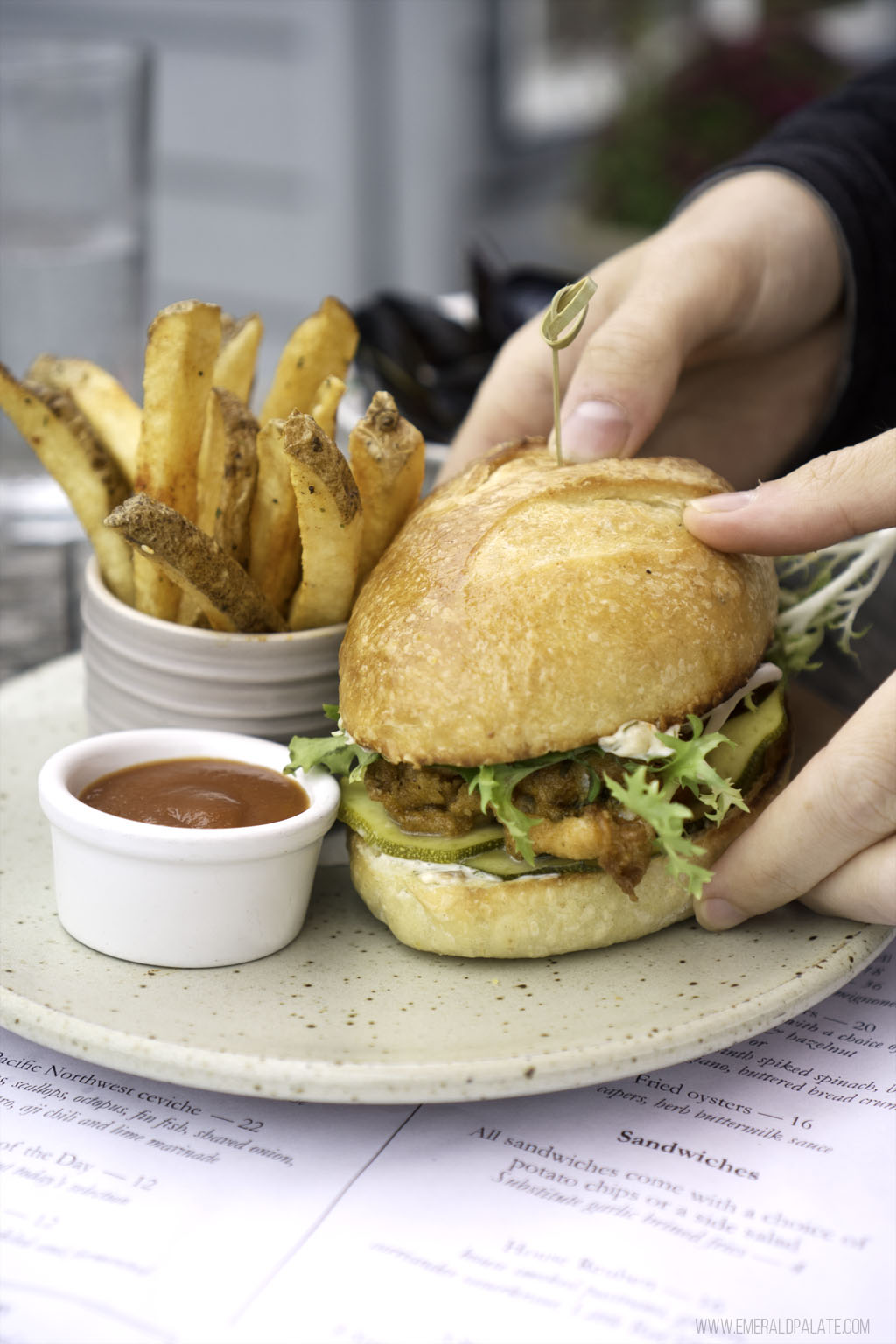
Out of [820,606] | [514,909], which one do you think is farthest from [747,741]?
[514,909]

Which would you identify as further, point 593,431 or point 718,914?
point 593,431

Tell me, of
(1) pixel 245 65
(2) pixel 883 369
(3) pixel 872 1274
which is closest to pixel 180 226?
(1) pixel 245 65

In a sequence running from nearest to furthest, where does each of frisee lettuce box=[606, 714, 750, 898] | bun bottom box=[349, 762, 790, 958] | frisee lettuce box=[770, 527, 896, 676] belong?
frisee lettuce box=[606, 714, 750, 898] → bun bottom box=[349, 762, 790, 958] → frisee lettuce box=[770, 527, 896, 676]

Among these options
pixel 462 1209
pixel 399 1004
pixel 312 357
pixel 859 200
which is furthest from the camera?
pixel 859 200

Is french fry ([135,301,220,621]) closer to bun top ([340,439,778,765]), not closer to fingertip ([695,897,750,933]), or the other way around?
bun top ([340,439,778,765])

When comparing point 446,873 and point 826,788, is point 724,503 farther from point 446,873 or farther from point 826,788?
point 446,873

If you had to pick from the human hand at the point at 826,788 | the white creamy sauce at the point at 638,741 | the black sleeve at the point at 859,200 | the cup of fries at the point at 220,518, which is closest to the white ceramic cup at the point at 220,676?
the cup of fries at the point at 220,518

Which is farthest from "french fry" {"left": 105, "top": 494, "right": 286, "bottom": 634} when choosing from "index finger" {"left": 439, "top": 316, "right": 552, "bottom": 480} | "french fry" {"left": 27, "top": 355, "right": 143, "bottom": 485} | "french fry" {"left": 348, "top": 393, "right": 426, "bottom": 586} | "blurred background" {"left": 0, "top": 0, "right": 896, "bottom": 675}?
"blurred background" {"left": 0, "top": 0, "right": 896, "bottom": 675}
